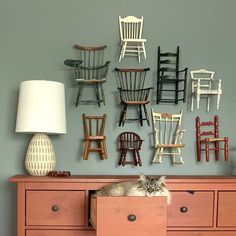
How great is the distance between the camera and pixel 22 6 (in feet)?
7.76

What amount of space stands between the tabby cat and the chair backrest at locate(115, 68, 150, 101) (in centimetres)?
67

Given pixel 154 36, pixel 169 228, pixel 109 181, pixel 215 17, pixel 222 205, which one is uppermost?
pixel 215 17

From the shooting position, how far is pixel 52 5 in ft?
7.79

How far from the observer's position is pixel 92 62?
2391 millimetres

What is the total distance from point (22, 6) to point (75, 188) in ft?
4.39

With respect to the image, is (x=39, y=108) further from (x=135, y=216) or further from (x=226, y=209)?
(x=226, y=209)

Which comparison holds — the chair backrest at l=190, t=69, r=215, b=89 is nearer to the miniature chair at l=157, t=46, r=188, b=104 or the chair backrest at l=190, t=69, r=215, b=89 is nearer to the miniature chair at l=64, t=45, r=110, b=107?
the miniature chair at l=157, t=46, r=188, b=104

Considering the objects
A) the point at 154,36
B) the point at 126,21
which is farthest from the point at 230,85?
the point at 126,21

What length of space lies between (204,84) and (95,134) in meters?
0.87

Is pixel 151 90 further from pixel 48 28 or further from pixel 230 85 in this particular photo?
pixel 48 28

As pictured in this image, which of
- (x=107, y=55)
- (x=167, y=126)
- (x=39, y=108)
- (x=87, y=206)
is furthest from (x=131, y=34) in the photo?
(x=87, y=206)

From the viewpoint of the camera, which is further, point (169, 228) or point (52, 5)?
point (52, 5)

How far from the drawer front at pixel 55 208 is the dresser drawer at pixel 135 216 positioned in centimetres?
33

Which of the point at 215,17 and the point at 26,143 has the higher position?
the point at 215,17
